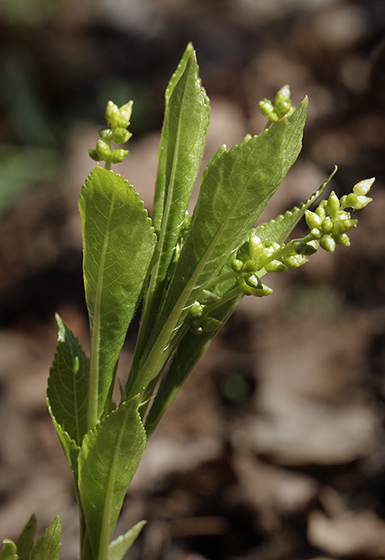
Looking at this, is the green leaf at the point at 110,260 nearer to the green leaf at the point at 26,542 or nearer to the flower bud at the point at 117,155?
the flower bud at the point at 117,155

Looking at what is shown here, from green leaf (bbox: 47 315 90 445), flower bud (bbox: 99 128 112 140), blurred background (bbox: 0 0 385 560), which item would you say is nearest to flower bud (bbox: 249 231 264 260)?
flower bud (bbox: 99 128 112 140)

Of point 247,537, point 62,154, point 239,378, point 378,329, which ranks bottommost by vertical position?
point 378,329

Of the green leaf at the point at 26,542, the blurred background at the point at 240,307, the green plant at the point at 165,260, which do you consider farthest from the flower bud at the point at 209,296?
the blurred background at the point at 240,307

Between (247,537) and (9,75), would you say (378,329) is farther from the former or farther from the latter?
(9,75)

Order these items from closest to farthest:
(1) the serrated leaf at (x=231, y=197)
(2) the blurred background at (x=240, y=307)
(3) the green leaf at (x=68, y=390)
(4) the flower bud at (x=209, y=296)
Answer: (1) the serrated leaf at (x=231, y=197) < (4) the flower bud at (x=209, y=296) < (3) the green leaf at (x=68, y=390) < (2) the blurred background at (x=240, y=307)

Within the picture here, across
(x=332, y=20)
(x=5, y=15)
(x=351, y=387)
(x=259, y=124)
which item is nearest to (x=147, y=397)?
(x=351, y=387)

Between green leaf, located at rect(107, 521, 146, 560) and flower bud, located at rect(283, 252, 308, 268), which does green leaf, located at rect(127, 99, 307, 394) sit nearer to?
flower bud, located at rect(283, 252, 308, 268)

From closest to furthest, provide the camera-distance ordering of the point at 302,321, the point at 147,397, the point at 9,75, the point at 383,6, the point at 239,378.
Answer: the point at 147,397 < the point at 239,378 < the point at 302,321 < the point at 383,6 < the point at 9,75
